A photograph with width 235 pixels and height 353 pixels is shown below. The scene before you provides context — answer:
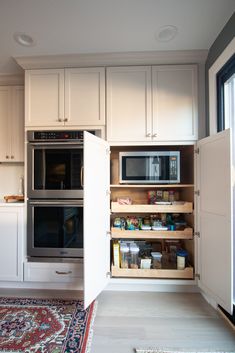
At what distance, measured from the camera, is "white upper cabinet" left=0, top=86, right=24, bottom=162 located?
2.15 meters

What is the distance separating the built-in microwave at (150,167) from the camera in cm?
186

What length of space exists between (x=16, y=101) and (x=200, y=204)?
2222 mm

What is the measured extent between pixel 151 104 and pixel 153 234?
4.14 feet

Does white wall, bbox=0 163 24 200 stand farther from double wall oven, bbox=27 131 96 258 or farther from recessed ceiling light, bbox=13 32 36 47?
recessed ceiling light, bbox=13 32 36 47

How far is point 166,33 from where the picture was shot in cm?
159

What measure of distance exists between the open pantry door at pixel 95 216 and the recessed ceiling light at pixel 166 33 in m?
1.00

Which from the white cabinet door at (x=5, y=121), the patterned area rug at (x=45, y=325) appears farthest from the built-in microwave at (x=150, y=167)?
the white cabinet door at (x=5, y=121)

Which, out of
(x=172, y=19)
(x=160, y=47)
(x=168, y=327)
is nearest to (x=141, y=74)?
(x=160, y=47)

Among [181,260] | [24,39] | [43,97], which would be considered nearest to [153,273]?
[181,260]

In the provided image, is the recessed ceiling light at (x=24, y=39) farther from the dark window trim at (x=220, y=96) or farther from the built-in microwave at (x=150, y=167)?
the dark window trim at (x=220, y=96)

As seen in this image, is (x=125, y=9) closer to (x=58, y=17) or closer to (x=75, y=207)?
(x=58, y=17)

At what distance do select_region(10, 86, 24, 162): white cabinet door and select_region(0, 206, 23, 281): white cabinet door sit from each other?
0.63m

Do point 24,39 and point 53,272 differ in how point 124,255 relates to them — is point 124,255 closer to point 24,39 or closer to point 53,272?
point 53,272

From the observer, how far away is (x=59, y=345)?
1.28 meters
